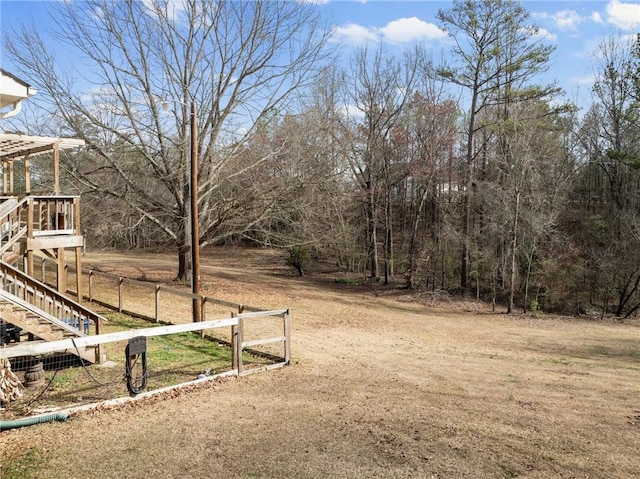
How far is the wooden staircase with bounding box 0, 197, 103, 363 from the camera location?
8055 millimetres

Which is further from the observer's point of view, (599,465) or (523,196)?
(523,196)

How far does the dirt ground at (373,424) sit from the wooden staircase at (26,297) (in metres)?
2.87

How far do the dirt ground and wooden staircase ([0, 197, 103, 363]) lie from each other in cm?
287

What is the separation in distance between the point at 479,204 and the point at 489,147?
358 cm

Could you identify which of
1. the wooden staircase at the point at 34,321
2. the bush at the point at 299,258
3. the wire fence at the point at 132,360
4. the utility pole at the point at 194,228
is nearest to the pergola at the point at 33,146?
the utility pole at the point at 194,228

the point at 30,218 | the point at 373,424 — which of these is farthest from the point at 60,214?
the point at 373,424

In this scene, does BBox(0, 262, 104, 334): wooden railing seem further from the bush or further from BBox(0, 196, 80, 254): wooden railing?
the bush

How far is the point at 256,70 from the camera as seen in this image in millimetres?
18203

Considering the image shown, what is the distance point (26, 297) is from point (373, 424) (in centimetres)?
723

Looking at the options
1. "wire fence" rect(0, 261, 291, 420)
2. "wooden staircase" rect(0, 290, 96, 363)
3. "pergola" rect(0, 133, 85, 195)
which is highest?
"pergola" rect(0, 133, 85, 195)

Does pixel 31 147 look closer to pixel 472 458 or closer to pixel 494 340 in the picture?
pixel 472 458

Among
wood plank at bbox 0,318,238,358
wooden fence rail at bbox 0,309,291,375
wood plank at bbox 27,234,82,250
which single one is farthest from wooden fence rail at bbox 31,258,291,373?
wood plank at bbox 27,234,82,250

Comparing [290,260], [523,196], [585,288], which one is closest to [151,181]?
[290,260]

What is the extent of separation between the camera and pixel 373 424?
5.89 m
